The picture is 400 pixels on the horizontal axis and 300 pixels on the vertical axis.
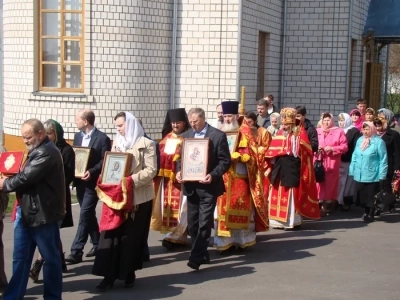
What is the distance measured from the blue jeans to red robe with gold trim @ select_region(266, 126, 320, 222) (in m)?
4.64

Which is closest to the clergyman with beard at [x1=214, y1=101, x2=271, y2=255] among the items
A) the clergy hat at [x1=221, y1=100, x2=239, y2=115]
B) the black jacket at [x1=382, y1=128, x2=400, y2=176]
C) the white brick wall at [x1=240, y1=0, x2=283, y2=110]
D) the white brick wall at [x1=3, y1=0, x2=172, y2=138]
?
the clergy hat at [x1=221, y1=100, x2=239, y2=115]

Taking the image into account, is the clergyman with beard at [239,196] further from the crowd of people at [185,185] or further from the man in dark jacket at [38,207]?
the man in dark jacket at [38,207]

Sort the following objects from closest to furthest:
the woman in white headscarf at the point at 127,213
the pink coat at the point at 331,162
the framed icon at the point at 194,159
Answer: the woman in white headscarf at the point at 127,213 → the framed icon at the point at 194,159 → the pink coat at the point at 331,162

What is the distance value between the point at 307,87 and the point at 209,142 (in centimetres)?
989

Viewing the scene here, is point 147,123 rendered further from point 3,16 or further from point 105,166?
point 105,166

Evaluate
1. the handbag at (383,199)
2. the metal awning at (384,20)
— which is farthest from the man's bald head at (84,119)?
the metal awning at (384,20)

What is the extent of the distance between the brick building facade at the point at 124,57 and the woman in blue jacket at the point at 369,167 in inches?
164

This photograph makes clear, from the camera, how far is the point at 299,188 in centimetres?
1070

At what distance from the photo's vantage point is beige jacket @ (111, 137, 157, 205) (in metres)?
7.34

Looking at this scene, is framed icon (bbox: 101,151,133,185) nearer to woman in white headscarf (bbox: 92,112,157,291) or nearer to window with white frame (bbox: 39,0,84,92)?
woman in white headscarf (bbox: 92,112,157,291)

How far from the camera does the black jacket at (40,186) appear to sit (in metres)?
6.30

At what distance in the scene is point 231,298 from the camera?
23.5 feet

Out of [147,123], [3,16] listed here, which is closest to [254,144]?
[147,123]

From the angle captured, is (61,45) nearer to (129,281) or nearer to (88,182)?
(88,182)
